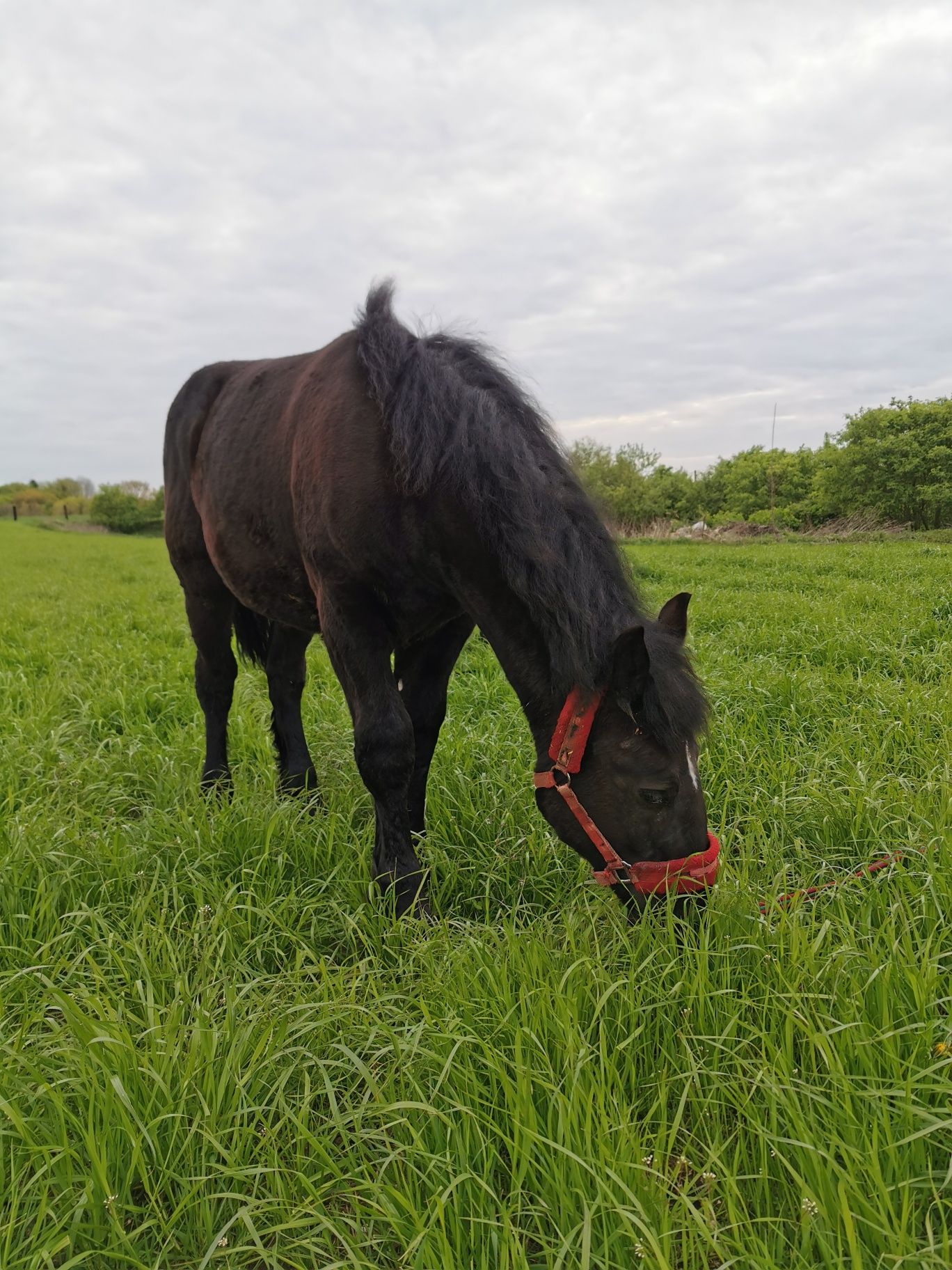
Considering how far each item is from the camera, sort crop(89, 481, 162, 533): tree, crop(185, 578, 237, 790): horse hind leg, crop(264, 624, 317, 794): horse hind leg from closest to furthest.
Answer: crop(264, 624, 317, 794): horse hind leg < crop(185, 578, 237, 790): horse hind leg < crop(89, 481, 162, 533): tree

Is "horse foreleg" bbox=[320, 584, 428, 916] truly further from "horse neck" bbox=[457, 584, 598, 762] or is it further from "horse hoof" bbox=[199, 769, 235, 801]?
"horse hoof" bbox=[199, 769, 235, 801]

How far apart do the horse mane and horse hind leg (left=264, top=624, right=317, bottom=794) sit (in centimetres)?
201

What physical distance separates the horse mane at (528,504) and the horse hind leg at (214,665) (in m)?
2.15

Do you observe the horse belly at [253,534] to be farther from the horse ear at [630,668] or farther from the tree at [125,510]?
the tree at [125,510]

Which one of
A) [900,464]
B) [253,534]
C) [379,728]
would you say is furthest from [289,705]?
[900,464]

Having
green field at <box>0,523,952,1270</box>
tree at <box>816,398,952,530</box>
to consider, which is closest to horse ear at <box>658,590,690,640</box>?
green field at <box>0,523,952,1270</box>

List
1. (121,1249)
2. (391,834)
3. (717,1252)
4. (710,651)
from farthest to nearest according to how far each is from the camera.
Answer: (710,651), (391,834), (121,1249), (717,1252)

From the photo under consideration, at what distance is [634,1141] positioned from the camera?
1439 millimetres

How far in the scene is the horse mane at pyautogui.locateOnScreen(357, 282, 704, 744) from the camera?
2.22 m

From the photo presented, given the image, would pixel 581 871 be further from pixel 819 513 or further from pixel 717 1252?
pixel 819 513

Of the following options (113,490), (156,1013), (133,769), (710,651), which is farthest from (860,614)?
(113,490)

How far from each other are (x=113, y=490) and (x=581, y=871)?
293 ft

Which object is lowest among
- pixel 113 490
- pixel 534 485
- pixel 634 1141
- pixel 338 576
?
pixel 634 1141

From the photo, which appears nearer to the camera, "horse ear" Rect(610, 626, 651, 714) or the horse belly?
"horse ear" Rect(610, 626, 651, 714)
